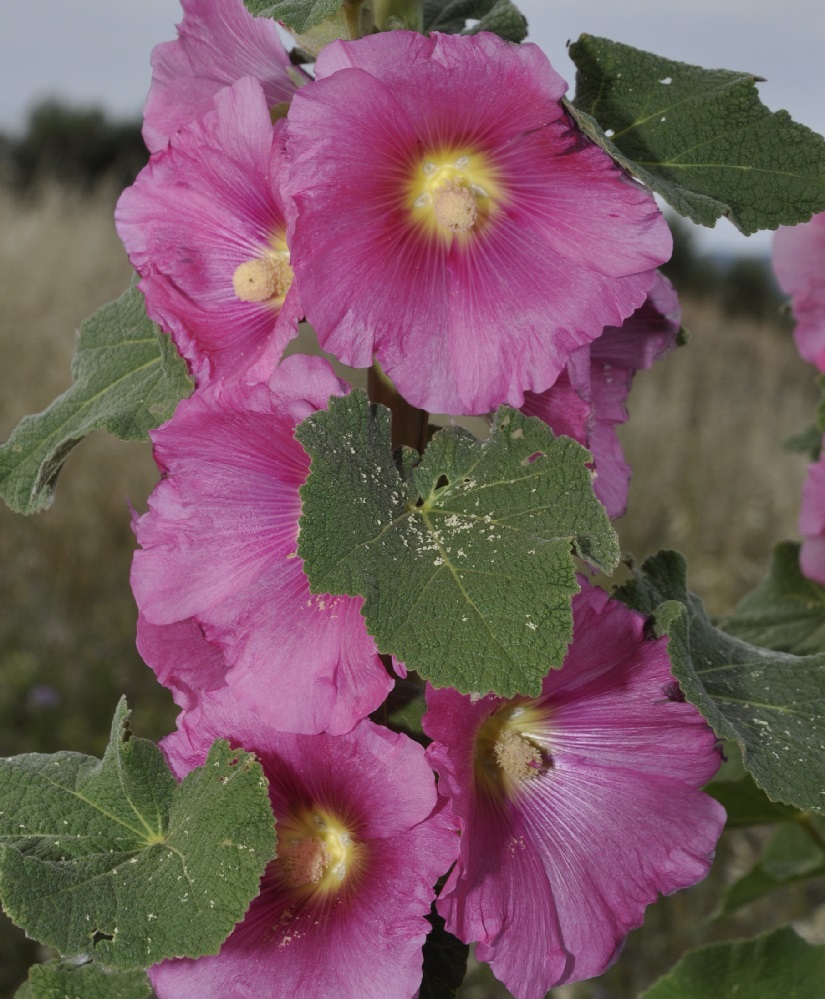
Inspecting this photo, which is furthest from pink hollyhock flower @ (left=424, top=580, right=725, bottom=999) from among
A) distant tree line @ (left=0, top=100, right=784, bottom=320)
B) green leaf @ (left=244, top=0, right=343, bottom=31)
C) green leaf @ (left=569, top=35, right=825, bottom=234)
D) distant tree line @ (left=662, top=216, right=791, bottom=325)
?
distant tree line @ (left=0, top=100, right=784, bottom=320)

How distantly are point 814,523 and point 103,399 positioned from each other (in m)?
0.72

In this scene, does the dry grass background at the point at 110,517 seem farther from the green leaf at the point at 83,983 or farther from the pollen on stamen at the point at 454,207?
the pollen on stamen at the point at 454,207

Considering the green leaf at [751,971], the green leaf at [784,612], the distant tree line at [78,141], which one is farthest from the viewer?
the distant tree line at [78,141]

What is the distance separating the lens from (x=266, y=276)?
645 mm

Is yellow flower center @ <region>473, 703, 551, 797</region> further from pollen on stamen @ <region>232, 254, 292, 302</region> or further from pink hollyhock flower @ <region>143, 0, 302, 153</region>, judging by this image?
pink hollyhock flower @ <region>143, 0, 302, 153</region>

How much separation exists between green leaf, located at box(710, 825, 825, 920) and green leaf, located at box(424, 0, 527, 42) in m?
0.87

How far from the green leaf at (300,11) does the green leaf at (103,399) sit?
19 cm

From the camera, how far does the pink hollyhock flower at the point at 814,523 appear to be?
1.10 meters

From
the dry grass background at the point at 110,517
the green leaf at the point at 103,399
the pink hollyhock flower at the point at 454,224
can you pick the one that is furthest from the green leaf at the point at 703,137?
the dry grass background at the point at 110,517

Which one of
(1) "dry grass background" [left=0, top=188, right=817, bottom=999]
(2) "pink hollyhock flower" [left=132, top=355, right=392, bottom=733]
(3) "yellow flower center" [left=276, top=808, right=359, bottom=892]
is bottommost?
(1) "dry grass background" [left=0, top=188, right=817, bottom=999]

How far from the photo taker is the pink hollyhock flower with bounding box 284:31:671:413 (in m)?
0.55

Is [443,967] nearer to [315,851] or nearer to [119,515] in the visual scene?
[315,851]

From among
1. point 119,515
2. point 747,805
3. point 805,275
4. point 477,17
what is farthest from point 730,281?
point 477,17

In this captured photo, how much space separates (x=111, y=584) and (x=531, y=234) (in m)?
3.09
